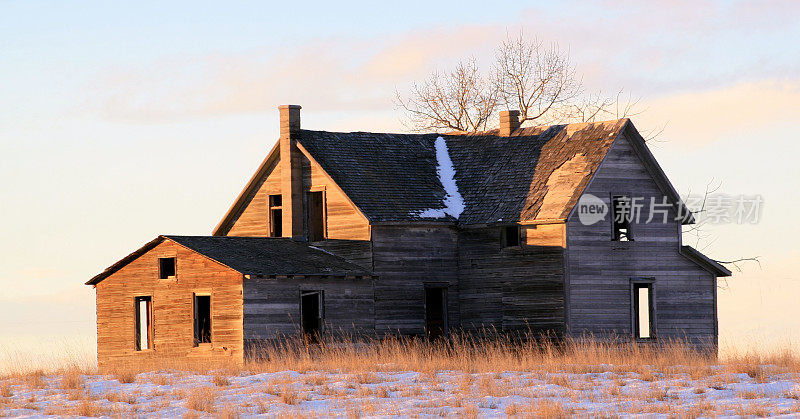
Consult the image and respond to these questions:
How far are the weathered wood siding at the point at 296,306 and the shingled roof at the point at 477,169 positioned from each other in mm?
2269

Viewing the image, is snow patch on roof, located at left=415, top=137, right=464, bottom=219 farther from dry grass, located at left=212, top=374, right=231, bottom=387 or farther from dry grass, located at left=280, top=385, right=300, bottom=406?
dry grass, located at left=280, top=385, right=300, bottom=406

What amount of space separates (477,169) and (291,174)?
5721 millimetres

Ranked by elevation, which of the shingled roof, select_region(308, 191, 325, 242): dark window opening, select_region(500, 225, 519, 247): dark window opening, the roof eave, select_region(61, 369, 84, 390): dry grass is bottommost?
select_region(61, 369, 84, 390): dry grass

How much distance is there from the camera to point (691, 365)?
27.1 metres

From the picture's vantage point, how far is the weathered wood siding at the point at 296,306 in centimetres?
3192

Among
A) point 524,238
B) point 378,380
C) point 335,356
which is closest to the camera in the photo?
point 378,380

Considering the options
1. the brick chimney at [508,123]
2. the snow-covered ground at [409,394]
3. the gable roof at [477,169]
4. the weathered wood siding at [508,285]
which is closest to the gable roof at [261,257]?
the gable roof at [477,169]

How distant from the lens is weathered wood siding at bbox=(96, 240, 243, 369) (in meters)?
32.1

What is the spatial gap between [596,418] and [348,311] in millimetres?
15580

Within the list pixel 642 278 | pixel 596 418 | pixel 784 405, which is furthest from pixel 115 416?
pixel 642 278

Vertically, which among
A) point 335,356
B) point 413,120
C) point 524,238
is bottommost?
point 335,356

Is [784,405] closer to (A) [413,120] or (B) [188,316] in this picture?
(B) [188,316]

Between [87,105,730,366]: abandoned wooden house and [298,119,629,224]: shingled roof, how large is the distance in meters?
0.07

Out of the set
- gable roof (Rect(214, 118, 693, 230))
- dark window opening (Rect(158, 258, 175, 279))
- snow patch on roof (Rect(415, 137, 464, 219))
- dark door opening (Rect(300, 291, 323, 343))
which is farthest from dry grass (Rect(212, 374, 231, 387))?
snow patch on roof (Rect(415, 137, 464, 219))
